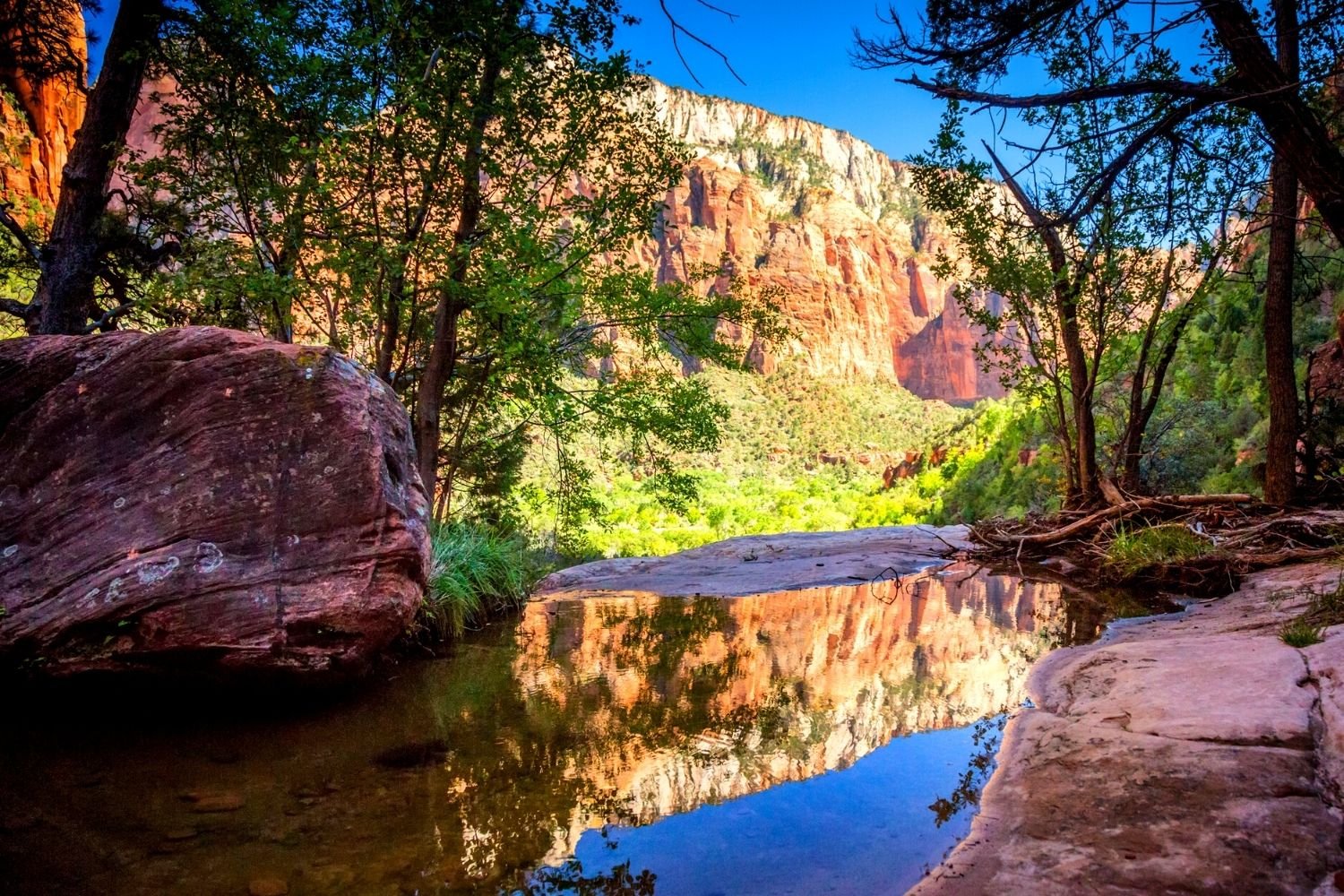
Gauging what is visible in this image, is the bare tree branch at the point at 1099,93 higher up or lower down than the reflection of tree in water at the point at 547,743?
higher up

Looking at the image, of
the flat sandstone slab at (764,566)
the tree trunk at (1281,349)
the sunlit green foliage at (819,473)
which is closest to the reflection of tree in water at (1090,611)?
the flat sandstone slab at (764,566)

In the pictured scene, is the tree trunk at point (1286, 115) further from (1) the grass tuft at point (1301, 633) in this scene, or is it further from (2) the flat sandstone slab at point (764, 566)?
(2) the flat sandstone slab at point (764, 566)

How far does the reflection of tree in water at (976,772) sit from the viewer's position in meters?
2.65

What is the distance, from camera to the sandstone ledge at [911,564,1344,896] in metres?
1.94

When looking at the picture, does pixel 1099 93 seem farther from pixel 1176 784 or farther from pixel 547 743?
pixel 547 743

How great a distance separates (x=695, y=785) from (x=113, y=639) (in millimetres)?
3033

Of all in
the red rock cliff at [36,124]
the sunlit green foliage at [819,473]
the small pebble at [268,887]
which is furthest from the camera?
the sunlit green foliage at [819,473]

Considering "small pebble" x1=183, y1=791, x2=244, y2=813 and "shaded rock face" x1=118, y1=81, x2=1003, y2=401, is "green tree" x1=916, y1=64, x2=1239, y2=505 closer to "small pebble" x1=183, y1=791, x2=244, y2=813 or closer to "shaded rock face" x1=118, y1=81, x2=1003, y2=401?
"small pebble" x1=183, y1=791, x2=244, y2=813

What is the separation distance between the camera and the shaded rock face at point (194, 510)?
12.4 feet

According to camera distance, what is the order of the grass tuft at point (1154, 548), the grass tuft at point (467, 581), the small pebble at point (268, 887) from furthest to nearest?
1. the grass tuft at point (1154, 548)
2. the grass tuft at point (467, 581)
3. the small pebble at point (268, 887)

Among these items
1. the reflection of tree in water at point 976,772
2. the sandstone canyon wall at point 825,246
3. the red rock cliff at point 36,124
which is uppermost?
the sandstone canyon wall at point 825,246

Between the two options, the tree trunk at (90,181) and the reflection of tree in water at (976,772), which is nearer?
the reflection of tree in water at (976,772)

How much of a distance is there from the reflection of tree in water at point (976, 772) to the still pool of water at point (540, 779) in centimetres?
2

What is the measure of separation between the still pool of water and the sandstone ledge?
21cm
